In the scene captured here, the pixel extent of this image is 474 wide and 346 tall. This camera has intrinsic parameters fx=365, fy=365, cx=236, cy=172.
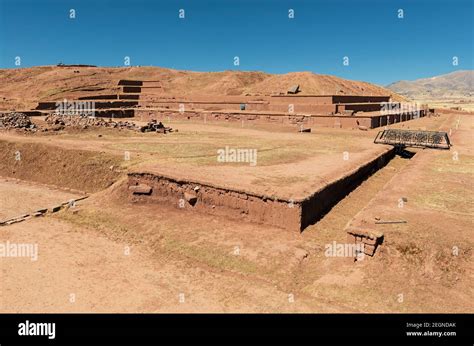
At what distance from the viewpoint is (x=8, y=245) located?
947cm

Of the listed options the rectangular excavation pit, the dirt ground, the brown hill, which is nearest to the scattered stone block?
the rectangular excavation pit

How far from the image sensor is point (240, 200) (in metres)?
9.76

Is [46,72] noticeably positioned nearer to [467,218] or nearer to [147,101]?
[147,101]

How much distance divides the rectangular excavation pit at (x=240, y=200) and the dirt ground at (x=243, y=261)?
0.94 ft

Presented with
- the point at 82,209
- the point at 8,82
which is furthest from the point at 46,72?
the point at 82,209

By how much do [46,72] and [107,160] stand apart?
52.8m

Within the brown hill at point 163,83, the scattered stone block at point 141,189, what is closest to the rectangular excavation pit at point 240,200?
the scattered stone block at point 141,189

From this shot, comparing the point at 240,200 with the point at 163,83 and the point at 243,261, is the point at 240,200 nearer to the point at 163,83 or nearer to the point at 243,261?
the point at 243,261

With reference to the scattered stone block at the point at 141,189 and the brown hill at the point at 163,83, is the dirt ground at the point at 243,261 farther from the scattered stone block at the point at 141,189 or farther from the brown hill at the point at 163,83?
the brown hill at the point at 163,83

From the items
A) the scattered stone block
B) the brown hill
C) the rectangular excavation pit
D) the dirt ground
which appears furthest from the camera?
the brown hill

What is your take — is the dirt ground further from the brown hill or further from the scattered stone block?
the brown hill

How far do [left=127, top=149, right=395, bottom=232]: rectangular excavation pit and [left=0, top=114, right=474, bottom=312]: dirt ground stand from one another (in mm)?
286

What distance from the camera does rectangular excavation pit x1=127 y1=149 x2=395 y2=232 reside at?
29.7 feet
